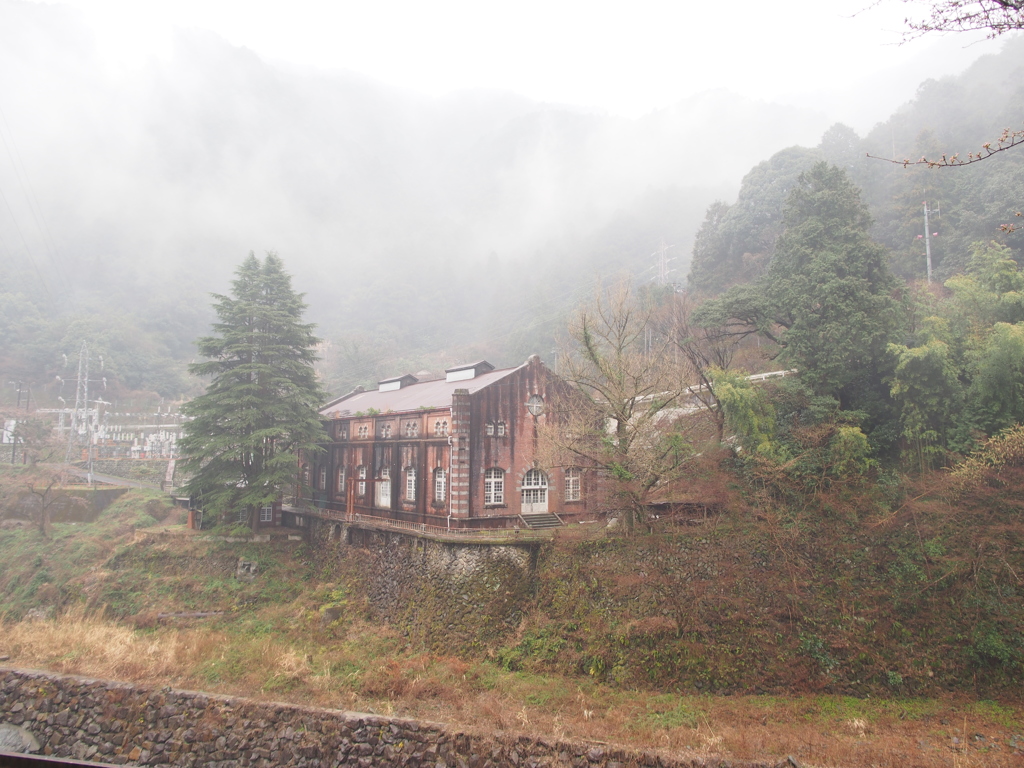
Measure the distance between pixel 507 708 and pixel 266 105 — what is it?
16053 centimetres

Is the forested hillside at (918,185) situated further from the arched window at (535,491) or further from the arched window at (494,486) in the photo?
the arched window at (494,486)

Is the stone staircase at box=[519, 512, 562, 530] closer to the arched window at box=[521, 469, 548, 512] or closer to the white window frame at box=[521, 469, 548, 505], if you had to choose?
the arched window at box=[521, 469, 548, 512]

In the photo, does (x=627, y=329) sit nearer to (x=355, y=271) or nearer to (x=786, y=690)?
(x=786, y=690)

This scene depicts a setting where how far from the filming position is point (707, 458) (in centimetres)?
1919

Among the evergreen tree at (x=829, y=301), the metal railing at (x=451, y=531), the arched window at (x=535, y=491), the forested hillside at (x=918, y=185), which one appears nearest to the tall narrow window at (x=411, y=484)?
the metal railing at (x=451, y=531)

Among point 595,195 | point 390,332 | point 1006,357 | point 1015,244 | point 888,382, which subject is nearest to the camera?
point 1006,357

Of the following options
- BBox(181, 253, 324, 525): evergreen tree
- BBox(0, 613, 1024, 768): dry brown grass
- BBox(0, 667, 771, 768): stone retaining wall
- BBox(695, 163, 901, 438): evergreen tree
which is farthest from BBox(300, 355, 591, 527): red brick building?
BBox(0, 667, 771, 768): stone retaining wall

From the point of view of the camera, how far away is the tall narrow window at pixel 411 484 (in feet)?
76.9

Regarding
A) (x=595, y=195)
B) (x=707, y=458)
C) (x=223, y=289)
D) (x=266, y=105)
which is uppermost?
(x=266, y=105)

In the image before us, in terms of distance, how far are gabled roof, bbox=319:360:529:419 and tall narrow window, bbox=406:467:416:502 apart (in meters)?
2.55

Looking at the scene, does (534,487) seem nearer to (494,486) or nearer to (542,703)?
(494,486)

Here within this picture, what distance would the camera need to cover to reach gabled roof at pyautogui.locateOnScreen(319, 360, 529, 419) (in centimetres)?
2345

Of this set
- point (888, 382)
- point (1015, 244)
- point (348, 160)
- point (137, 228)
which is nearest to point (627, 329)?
point (888, 382)

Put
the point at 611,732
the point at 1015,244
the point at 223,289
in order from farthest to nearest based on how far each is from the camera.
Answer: the point at 223,289 < the point at 1015,244 < the point at 611,732
